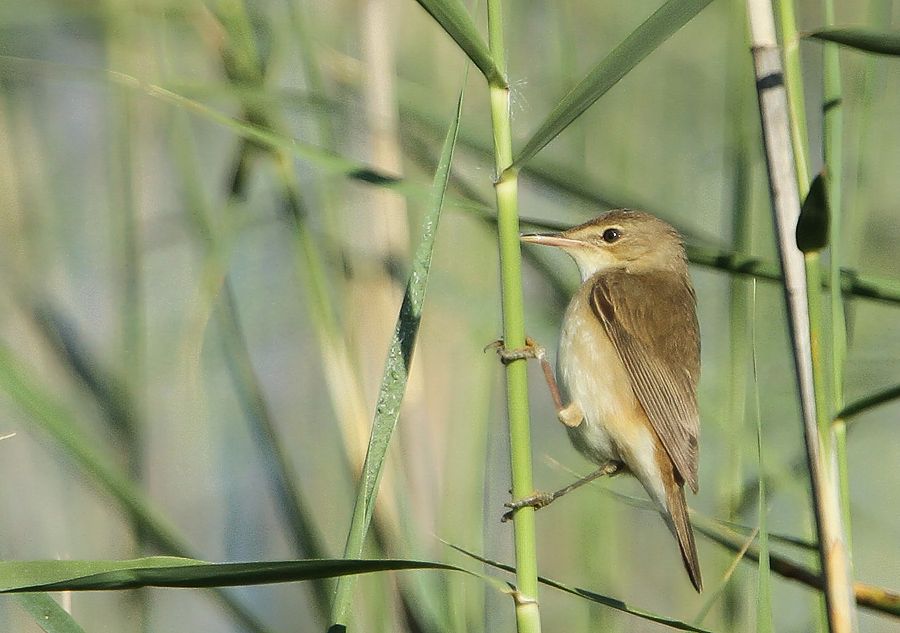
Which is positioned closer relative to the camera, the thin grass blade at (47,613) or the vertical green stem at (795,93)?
the thin grass blade at (47,613)

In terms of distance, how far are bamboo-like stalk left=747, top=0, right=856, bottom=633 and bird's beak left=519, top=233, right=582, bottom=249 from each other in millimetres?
1076

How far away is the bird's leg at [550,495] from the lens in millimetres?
1577

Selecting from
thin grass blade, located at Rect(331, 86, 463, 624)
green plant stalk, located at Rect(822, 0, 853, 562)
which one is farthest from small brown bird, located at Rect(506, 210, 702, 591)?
thin grass blade, located at Rect(331, 86, 463, 624)

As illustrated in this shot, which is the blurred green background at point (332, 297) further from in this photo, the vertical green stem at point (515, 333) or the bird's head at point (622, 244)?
the vertical green stem at point (515, 333)

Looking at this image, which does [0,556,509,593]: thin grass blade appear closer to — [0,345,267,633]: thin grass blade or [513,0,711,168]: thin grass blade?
Result: [0,345,267,633]: thin grass blade

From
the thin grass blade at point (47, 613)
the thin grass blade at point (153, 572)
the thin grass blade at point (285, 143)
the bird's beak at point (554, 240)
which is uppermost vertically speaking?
the bird's beak at point (554, 240)

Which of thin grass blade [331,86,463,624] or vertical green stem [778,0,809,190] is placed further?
vertical green stem [778,0,809,190]

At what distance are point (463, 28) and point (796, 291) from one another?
703 millimetres

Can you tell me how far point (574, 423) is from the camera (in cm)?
306

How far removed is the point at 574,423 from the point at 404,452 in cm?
60

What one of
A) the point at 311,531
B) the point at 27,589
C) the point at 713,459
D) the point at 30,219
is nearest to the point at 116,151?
the point at 30,219

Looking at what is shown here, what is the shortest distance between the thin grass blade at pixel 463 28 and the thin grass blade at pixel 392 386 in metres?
0.06

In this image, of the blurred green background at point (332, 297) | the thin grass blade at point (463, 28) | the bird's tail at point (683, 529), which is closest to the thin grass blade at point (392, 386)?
the thin grass blade at point (463, 28)

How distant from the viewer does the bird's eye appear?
3.38 meters
